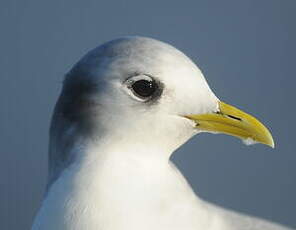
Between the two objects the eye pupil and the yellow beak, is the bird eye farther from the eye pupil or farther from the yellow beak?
the yellow beak

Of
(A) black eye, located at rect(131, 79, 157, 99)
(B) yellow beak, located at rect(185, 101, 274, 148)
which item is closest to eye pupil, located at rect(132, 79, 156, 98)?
(A) black eye, located at rect(131, 79, 157, 99)

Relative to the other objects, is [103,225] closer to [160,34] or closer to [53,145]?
[53,145]

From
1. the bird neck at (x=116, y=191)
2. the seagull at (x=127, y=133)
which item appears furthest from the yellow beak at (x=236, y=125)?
the bird neck at (x=116, y=191)

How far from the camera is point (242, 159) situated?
1.99 meters

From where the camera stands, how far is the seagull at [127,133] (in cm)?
96

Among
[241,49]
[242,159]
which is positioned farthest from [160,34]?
[242,159]

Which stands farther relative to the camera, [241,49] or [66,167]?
[241,49]

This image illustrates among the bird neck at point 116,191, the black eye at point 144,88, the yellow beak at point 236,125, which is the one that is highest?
the black eye at point 144,88

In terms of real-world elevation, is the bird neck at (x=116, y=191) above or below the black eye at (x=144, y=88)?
below

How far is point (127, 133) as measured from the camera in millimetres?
977

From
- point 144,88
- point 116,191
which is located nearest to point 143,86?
point 144,88

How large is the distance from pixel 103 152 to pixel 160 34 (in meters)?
1.08

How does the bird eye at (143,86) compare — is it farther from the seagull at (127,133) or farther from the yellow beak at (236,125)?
the yellow beak at (236,125)

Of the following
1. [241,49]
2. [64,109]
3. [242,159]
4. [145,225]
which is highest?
[64,109]
